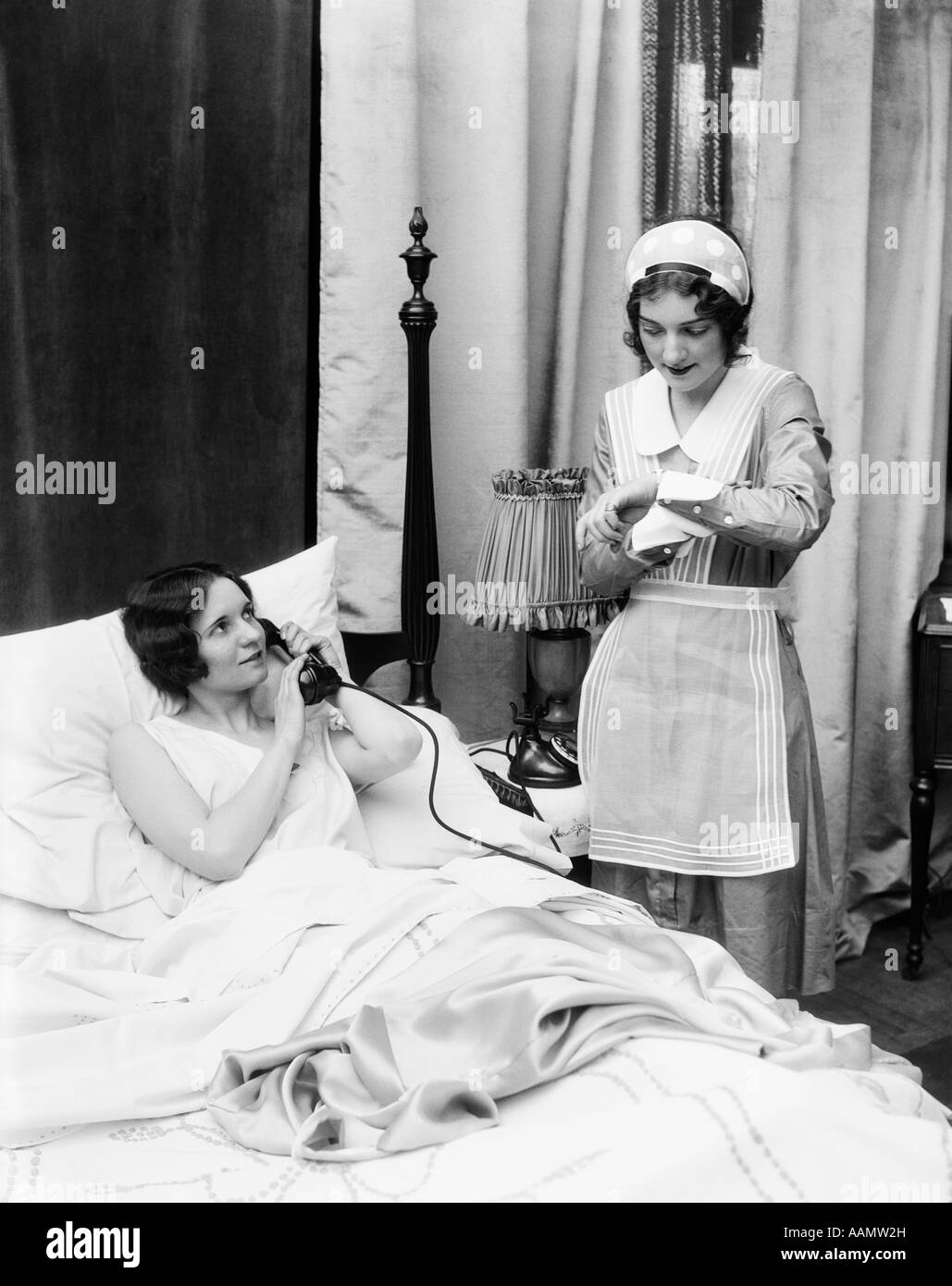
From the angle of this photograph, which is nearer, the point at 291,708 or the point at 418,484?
the point at 291,708

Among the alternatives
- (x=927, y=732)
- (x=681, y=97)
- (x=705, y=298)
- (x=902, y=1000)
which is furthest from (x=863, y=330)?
(x=902, y=1000)

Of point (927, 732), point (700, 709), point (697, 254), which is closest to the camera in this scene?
point (697, 254)

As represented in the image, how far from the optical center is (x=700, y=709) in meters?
1.97

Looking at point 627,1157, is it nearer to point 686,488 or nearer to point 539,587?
point 686,488

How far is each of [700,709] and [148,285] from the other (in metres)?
1.12

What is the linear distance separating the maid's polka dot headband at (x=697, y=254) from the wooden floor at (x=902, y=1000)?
142 cm

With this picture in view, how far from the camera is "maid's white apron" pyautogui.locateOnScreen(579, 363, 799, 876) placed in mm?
1955

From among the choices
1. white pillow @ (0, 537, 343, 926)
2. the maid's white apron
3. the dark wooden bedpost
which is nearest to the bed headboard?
the dark wooden bedpost

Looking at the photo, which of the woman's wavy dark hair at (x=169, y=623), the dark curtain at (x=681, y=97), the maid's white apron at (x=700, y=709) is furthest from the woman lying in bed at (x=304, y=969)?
the dark curtain at (x=681, y=97)

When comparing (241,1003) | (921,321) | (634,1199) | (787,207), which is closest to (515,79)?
(787,207)

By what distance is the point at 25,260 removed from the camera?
2033mm

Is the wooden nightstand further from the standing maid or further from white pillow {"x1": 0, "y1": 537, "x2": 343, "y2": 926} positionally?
white pillow {"x1": 0, "y1": 537, "x2": 343, "y2": 926}

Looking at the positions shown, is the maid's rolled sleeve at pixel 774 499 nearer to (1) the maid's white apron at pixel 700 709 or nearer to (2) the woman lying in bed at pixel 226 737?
(1) the maid's white apron at pixel 700 709

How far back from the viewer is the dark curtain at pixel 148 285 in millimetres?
2029
